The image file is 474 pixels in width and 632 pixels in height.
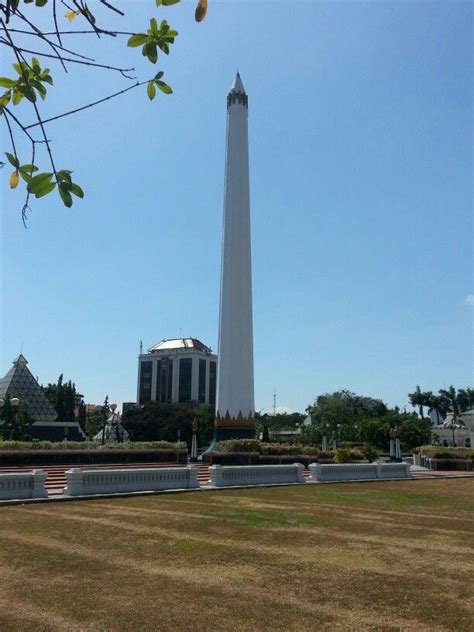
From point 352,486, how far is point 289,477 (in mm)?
2674

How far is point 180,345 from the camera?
121 metres

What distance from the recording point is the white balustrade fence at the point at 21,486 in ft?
57.2

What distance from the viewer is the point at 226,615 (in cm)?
648

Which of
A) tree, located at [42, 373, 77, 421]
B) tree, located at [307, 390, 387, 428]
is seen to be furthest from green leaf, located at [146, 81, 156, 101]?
tree, located at [307, 390, 387, 428]

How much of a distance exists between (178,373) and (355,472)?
302ft

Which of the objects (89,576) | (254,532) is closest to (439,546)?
(254,532)

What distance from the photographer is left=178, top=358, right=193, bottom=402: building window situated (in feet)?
384

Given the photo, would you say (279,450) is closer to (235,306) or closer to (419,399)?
(235,306)

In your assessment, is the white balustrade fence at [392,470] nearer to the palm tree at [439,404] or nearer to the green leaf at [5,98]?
the green leaf at [5,98]

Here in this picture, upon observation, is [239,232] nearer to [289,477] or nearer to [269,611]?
[289,477]

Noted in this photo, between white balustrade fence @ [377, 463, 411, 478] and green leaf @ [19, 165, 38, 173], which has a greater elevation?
green leaf @ [19, 165, 38, 173]

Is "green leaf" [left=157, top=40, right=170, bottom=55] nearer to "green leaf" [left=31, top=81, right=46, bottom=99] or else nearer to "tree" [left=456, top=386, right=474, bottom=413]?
"green leaf" [left=31, top=81, right=46, bottom=99]

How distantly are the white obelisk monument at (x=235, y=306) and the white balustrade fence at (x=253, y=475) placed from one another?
17.8 meters

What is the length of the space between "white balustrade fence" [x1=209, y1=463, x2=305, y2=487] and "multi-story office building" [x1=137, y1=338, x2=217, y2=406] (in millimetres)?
90942
